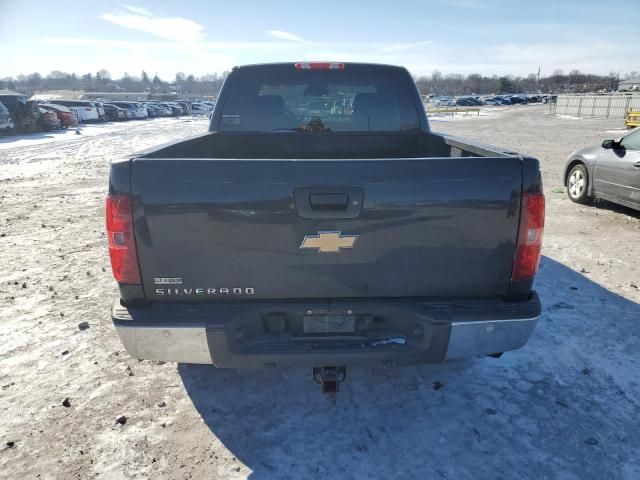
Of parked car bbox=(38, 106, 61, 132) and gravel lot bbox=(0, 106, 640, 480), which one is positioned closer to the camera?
gravel lot bbox=(0, 106, 640, 480)

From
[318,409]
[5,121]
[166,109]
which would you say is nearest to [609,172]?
[318,409]

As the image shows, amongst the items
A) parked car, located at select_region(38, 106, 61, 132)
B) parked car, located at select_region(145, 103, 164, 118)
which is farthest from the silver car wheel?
parked car, located at select_region(145, 103, 164, 118)

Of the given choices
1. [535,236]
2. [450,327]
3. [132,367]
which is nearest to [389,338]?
[450,327]

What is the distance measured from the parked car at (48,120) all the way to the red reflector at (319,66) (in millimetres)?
27491

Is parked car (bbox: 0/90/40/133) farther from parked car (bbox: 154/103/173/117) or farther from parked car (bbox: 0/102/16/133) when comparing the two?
parked car (bbox: 154/103/173/117)

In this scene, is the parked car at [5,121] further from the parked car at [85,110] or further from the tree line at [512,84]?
the tree line at [512,84]

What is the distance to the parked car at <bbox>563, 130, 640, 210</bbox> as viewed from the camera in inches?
283

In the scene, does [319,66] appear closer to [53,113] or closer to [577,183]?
[577,183]

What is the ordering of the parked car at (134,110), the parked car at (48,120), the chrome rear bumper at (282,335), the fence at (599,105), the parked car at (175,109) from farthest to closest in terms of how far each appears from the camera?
the parked car at (175,109)
the fence at (599,105)
the parked car at (134,110)
the parked car at (48,120)
the chrome rear bumper at (282,335)

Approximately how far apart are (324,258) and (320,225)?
0.19 metres

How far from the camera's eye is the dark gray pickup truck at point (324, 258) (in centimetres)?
233

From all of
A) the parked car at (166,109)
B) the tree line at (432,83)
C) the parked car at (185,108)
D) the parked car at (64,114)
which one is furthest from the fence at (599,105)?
the tree line at (432,83)

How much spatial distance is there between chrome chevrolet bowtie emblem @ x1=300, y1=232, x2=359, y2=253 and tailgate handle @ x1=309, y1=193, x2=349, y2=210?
14 centimetres

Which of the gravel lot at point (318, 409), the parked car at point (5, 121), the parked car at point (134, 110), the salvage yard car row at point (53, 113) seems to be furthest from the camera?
the parked car at point (134, 110)
